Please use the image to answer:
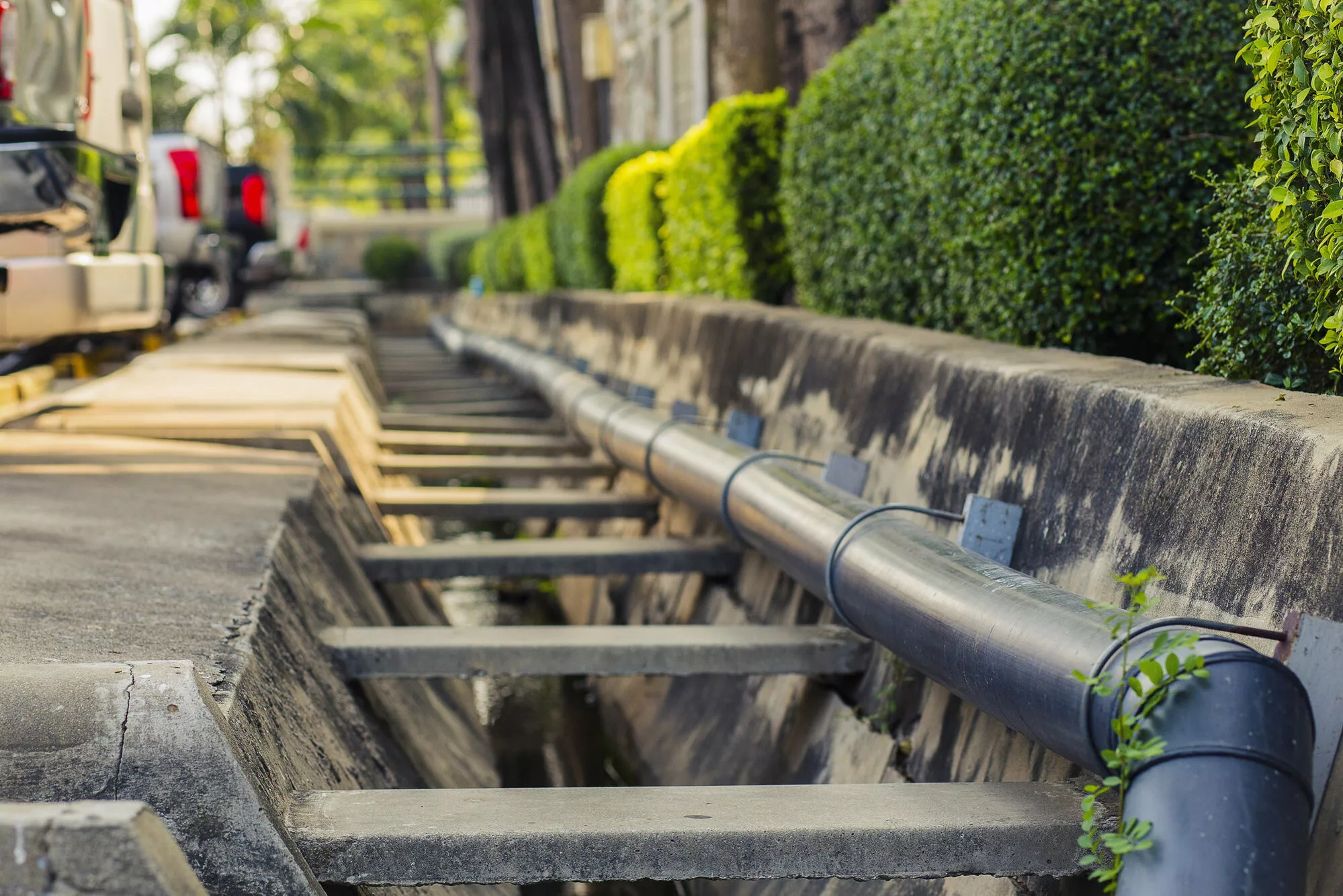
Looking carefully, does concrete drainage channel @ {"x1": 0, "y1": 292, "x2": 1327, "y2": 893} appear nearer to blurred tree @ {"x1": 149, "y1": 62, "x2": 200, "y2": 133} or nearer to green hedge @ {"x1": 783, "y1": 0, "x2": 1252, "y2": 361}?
green hedge @ {"x1": 783, "y1": 0, "x2": 1252, "y2": 361}

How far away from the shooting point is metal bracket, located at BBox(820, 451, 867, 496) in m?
3.96

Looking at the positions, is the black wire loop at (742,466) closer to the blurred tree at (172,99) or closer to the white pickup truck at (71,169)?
the white pickup truck at (71,169)

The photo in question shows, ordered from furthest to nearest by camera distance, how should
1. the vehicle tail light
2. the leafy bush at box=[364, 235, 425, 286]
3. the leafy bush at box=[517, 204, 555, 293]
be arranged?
the leafy bush at box=[364, 235, 425, 286] → the leafy bush at box=[517, 204, 555, 293] → the vehicle tail light

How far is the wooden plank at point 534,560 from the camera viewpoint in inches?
191

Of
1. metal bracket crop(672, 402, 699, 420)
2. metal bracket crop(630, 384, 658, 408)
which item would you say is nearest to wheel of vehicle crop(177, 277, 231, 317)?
metal bracket crop(630, 384, 658, 408)

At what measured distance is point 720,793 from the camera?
2.49 metres

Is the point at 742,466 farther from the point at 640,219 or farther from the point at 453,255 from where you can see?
the point at 453,255

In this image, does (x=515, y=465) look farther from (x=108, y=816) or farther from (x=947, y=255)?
(x=108, y=816)

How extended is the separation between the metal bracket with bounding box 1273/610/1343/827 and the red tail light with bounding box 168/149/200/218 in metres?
13.7

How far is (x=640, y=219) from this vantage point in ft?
31.9

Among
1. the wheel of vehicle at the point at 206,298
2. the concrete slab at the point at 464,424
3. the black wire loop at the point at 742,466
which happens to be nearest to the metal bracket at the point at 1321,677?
the black wire loop at the point at 742,466

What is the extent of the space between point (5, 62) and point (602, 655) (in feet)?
9.38

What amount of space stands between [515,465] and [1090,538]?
165 inches

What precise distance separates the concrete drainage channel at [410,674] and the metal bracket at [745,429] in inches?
8.2
